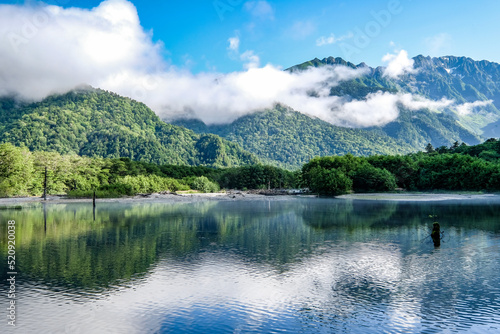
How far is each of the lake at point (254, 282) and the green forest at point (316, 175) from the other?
77.8 metres

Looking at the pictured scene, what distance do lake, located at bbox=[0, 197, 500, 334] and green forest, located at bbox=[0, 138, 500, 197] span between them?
7782cm

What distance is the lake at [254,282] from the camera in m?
17.3

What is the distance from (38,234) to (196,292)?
2760cm

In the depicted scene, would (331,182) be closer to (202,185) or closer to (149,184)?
(202,185)

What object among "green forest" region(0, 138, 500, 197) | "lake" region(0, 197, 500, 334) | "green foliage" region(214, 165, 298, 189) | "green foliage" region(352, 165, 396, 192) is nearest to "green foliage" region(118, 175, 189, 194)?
"green forest" region(0, 138, 500, 197)

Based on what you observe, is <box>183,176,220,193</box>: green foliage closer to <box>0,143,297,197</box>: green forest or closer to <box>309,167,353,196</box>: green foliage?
<box>0,143,297,197</box>: green forest

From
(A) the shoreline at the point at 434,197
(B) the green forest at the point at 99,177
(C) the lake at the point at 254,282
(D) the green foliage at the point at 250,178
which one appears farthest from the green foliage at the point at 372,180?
(C) the lake at the point at 254,282

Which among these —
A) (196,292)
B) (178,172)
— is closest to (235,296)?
(196,292)

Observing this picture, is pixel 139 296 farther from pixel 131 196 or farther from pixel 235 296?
pixel 131 196

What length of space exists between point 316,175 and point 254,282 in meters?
117

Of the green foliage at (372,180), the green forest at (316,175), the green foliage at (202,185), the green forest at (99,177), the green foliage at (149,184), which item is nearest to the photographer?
the green forest at (99,177)

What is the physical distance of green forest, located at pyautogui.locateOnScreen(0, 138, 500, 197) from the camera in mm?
115250

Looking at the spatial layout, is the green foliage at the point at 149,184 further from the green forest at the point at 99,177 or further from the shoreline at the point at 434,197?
the shoreline at the point at 434,197

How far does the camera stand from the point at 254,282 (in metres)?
23.5
